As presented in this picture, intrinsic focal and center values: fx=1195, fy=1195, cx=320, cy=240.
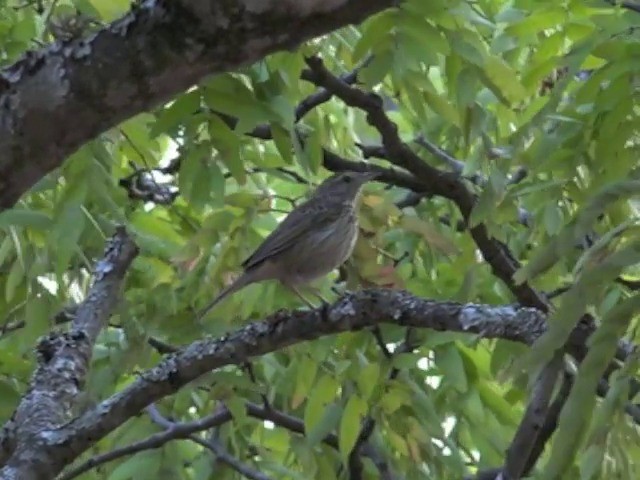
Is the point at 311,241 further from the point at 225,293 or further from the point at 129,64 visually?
the point at 129,64

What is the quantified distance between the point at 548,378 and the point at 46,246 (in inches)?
66.3

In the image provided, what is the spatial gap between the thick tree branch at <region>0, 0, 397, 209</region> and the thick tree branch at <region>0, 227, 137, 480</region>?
3.04 ft

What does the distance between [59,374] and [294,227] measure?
1.81 metres

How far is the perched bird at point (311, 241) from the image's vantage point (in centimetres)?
388

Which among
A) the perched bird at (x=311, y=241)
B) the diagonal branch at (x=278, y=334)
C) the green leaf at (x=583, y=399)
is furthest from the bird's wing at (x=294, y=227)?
the green leaf at (x=583, y=399)

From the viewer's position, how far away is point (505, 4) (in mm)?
3936

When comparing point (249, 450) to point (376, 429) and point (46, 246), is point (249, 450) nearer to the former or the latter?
point (376, 429)

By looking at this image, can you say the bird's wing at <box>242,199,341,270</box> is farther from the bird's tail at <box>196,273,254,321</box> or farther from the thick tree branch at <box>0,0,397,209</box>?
the thick tree branch at <box>0,0,397,209</box>

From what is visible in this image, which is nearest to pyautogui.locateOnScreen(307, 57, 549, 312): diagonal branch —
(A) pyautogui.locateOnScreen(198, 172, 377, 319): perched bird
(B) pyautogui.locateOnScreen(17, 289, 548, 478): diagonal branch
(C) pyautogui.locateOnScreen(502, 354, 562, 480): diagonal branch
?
(A) pyautogui.locateOnScreen(198, 172, 377, 319): perched bird

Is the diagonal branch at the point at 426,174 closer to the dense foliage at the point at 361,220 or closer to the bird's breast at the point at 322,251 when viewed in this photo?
the dense foliage at the point at 361,220

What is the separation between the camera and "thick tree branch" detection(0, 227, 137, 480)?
2.53 m

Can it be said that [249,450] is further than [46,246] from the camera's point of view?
Yes

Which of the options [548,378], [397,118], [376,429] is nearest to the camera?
[548,378]

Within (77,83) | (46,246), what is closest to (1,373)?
(46,246)
